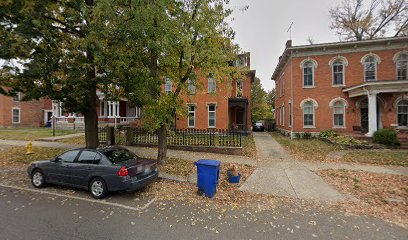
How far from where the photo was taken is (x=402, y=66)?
55.7 ft

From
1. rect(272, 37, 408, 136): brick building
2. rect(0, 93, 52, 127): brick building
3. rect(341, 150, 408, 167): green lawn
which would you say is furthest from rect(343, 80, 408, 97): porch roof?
rect(0, 93, 52, 127): brick building

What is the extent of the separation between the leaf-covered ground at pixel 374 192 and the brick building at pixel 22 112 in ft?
122

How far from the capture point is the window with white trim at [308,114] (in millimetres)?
18703

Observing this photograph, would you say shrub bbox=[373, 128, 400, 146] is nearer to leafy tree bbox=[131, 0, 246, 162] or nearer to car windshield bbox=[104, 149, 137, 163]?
leafy tree bbox=[131, 0, 246, 162]

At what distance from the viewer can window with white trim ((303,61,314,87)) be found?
61.0ft

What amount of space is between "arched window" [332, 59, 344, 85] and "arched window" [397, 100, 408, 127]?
4552 millimetres

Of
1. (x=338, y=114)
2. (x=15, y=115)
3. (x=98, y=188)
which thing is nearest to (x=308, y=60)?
(x=338, y=114)

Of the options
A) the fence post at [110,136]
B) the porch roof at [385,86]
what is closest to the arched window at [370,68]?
the porch roof at [385,86]

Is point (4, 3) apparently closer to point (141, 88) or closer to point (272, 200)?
point (141, 88)

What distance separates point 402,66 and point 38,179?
24973 millimetres

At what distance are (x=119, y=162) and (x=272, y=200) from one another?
441cm

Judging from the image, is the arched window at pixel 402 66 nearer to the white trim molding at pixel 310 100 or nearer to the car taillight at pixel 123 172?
the white trim molding at pixel 310 100

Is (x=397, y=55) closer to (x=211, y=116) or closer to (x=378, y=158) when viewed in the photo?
(x=378, y=158)

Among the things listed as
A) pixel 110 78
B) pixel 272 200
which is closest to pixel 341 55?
pixel 272 200
